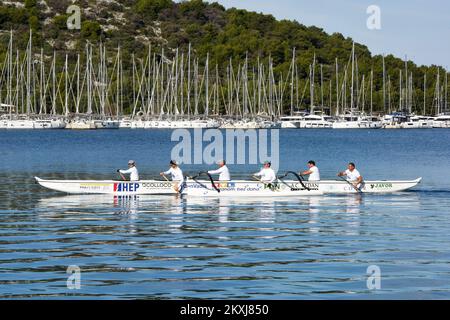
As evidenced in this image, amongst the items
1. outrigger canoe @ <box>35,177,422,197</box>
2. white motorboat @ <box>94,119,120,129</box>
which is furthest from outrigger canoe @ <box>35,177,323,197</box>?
white motorboat @ <box>94,119,120,129</box>

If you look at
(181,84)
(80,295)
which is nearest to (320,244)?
(80,295)

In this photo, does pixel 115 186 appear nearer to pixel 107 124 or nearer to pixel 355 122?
pixel 107 124

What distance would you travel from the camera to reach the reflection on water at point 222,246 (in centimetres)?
2206

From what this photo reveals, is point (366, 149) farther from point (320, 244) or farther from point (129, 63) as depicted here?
point (129, 63)

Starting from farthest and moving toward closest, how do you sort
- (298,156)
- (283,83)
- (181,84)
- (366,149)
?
1. (283,83)
2. (181,84)
3. (366,149)
4. (298,156)

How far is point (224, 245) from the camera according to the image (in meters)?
28.3

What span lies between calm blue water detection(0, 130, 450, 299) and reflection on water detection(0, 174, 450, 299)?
37mm

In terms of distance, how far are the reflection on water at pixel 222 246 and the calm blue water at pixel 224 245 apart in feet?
0.12

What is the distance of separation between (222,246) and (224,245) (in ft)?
0.69

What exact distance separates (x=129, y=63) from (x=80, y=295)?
16168 cm

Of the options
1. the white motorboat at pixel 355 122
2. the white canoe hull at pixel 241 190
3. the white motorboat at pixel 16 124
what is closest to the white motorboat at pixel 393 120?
the white motorboat at pixel 355 122

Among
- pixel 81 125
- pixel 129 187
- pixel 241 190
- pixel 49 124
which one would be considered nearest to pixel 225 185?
pixel 241 190

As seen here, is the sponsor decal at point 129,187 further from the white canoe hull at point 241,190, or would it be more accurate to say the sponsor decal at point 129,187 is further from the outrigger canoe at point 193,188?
the white canoe hull at point 241,190
